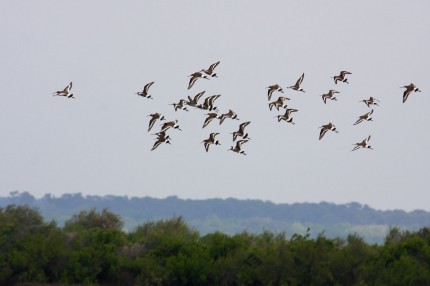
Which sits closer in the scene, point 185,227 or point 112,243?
point 112,243

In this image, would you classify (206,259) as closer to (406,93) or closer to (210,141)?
(210,141)

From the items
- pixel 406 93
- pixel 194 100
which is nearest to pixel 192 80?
pixel 194 100

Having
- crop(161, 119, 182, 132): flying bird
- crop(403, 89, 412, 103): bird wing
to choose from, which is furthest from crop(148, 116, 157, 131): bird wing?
crop(403, 89, 412, 103): bird wing

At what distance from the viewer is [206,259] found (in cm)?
4844

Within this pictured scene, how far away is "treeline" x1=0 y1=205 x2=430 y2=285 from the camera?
46281mm

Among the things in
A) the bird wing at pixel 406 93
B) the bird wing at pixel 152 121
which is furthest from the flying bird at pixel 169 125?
the bird wing at pixel 406 93

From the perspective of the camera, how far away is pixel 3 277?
4838 cm

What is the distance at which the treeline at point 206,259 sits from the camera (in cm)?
4628

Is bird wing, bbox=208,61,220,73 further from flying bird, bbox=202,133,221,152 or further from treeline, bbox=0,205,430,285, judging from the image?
treeline, bbox=0,205,430,285

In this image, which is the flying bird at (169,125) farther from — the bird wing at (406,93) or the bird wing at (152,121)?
the bird wing at (406,93)

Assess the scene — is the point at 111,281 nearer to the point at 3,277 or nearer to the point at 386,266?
the point at 3,277

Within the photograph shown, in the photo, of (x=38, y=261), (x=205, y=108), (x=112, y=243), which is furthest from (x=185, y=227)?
(x=205, y=108)

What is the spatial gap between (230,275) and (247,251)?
1.67 m

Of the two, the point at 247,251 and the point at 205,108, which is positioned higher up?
the point at 205,108
